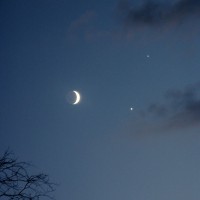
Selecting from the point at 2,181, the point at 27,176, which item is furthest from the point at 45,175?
the point at 2,181

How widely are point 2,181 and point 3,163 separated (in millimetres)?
378

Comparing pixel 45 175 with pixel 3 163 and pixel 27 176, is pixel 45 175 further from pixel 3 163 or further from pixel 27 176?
pixel 3 163

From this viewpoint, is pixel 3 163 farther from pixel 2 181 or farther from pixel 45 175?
pixel 45 175

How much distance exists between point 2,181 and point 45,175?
85 cm

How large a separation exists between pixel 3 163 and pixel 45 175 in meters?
0.88

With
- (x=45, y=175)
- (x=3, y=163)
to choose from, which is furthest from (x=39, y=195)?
(x=3, y=163)

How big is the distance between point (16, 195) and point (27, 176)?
0.42m

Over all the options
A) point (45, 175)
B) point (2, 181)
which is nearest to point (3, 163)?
point (2, 181)

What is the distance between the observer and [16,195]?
7684mm

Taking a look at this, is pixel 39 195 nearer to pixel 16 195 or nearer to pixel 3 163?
pixel 16 195

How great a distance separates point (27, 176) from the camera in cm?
781

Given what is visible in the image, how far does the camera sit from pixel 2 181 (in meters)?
7.69

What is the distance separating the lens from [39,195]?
7.96m
